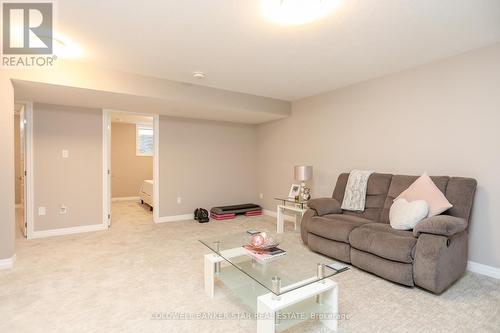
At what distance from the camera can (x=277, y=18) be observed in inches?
86.3

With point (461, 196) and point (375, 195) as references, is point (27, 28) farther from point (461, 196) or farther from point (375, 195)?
point (461, 196)

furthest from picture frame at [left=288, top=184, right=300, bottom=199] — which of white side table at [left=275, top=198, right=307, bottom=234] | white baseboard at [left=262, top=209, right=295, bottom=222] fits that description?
white baseboard at [left=262, top=209, right=295, bottom=222]

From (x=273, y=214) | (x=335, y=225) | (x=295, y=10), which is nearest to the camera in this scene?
(x=295, y=10)

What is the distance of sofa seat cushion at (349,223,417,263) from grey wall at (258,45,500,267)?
3.18 ft

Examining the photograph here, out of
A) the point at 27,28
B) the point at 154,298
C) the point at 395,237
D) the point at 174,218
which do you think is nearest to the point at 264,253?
the point at 154,298

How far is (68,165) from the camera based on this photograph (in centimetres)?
420

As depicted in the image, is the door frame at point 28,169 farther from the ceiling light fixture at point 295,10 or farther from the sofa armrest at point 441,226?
the sofa armrest at point 441,226

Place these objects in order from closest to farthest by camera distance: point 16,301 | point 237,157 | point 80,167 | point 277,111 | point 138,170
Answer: point 16,301 → point 80,167 → point 277,111 → point 237,157 → point 138,170

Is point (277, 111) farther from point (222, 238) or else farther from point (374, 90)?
point (222, 238)

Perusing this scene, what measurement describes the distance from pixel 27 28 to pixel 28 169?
2.34 m

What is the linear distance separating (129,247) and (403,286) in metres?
3.29

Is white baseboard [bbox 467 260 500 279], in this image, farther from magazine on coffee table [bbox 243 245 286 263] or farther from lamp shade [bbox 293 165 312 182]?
lamp shade [bbox 293 165 312 182]

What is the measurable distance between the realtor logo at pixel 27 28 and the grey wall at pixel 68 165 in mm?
1523

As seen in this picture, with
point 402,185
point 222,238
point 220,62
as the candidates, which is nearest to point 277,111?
point 220,62
